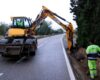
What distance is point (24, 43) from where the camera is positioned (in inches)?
962

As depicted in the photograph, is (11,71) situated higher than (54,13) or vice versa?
(54,13)

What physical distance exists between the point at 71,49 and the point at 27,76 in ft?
54.3

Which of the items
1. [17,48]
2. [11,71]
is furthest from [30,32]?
[11,71]

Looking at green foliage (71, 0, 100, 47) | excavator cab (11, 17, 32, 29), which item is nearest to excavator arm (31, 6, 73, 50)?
excavator cab (11, 17, 32, 29)

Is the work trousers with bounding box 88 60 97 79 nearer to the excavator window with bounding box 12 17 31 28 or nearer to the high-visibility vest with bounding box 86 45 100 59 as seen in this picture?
the high-visibility vest with bounding box 86 45 100 59

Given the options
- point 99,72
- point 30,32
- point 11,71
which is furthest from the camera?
point 30,32

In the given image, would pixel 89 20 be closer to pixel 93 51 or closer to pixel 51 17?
pixel 51 17

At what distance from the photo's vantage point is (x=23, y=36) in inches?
1085

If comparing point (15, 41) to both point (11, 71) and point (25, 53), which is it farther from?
point (11, 71)

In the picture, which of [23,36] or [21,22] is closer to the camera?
[23,36]

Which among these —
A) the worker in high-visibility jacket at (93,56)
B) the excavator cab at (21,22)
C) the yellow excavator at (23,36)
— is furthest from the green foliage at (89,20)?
the worker in high-visibility jacket at (93,56)

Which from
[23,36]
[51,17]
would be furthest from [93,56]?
[51,17]

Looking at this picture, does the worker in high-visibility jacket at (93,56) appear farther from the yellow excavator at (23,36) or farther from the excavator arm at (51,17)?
the excavator arm at (51,17)

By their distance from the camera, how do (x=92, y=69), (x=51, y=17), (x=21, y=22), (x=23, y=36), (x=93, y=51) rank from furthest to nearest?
(x=51, y=17)
(x=21, y=22)
(x=23, y=36)
(x=93, y=51)
(x=92, y=69)
